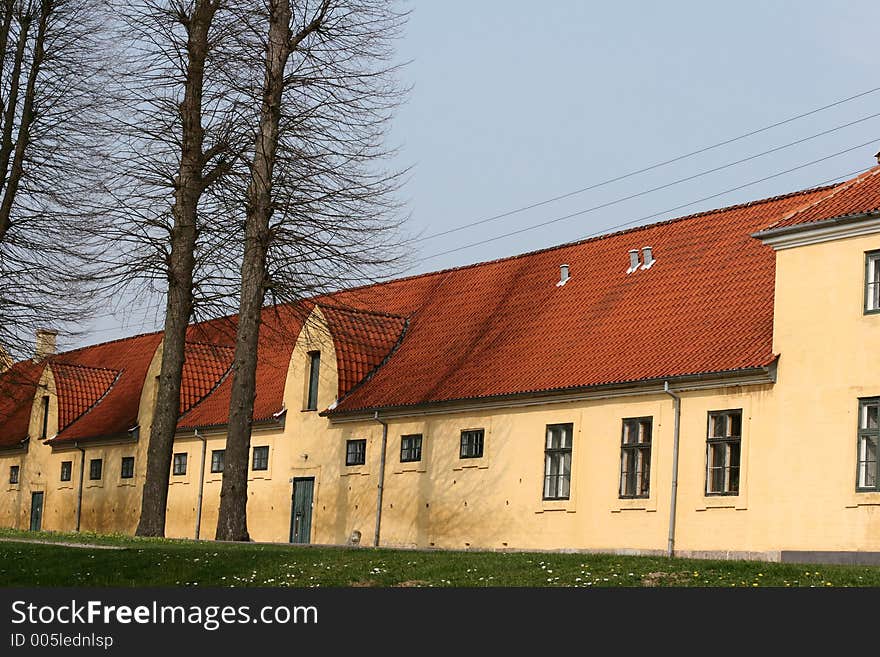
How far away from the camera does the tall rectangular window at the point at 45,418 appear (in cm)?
5406

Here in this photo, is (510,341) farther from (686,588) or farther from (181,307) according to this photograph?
(686,588)

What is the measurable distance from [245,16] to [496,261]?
39.6ft

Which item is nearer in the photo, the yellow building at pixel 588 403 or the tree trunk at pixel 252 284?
the yellow building at pixel 588 403

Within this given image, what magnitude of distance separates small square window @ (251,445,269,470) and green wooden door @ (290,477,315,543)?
1.91 m

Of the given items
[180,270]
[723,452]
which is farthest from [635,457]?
[180,270]

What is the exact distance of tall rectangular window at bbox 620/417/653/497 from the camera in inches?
1161

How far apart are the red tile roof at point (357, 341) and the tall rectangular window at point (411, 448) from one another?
10.8ft

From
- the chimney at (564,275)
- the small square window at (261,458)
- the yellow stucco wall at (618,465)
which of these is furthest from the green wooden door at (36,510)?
the chimney at (564,275)

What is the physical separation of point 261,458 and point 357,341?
4.89 m

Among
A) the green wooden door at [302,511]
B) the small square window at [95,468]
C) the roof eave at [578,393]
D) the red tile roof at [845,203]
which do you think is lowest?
the green wooden door at [302,511]

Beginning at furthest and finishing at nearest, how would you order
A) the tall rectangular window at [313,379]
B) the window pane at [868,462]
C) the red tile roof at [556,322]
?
Answer: the tall rectangular window at [313,379] → the red tile roof at [556,322] → the window pane at [868,462]

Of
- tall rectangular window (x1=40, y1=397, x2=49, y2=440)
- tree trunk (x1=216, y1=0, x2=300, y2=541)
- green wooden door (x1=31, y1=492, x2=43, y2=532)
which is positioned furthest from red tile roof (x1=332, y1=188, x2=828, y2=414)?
green wooden door (x1=31, y1=492, x2=43, y2=532)

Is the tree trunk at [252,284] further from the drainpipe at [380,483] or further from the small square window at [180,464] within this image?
the small square window at [180,464]

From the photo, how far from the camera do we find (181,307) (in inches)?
1260
